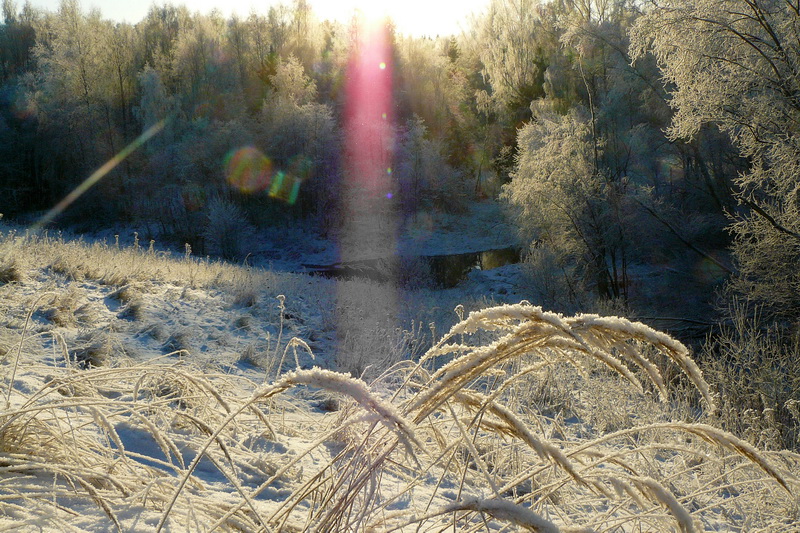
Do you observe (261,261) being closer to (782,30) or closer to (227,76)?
(227,76)

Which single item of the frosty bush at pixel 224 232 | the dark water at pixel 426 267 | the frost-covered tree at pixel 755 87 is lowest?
the dark water at pixel 426 267

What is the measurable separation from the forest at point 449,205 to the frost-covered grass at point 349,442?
2 centimetres

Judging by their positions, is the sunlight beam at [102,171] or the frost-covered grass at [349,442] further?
the sunlight beam at [102,171]

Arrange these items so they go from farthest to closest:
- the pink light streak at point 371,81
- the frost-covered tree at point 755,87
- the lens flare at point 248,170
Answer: the pink light streak at point 371,81 < the lens flare at point 248,170 < the frost-covered tree at point 755,87

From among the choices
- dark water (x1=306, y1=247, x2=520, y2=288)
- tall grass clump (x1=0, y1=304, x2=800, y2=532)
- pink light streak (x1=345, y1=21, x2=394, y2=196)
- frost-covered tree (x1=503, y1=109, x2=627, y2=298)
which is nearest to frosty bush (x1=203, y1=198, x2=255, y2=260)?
dark water (x1=306, y1=247, x2=520, y2=288)

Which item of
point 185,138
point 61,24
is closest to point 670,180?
point 185,138

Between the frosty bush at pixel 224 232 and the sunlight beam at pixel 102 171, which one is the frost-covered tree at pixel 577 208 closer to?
the frosty bush at pixel 224 232

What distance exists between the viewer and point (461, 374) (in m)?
0.88

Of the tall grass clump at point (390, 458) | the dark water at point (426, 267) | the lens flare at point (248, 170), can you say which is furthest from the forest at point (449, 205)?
the dark water at point (426, 267)

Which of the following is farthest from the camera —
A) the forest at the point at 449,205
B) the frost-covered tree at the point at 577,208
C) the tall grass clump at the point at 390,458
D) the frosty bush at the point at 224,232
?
the frosty bush at the point at 224,232

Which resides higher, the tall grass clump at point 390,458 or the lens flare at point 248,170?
the lens flare at point 248,170

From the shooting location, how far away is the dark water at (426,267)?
72.8ft

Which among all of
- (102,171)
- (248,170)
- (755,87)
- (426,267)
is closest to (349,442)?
(755,87)

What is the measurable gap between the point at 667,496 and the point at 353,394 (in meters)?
0.48
